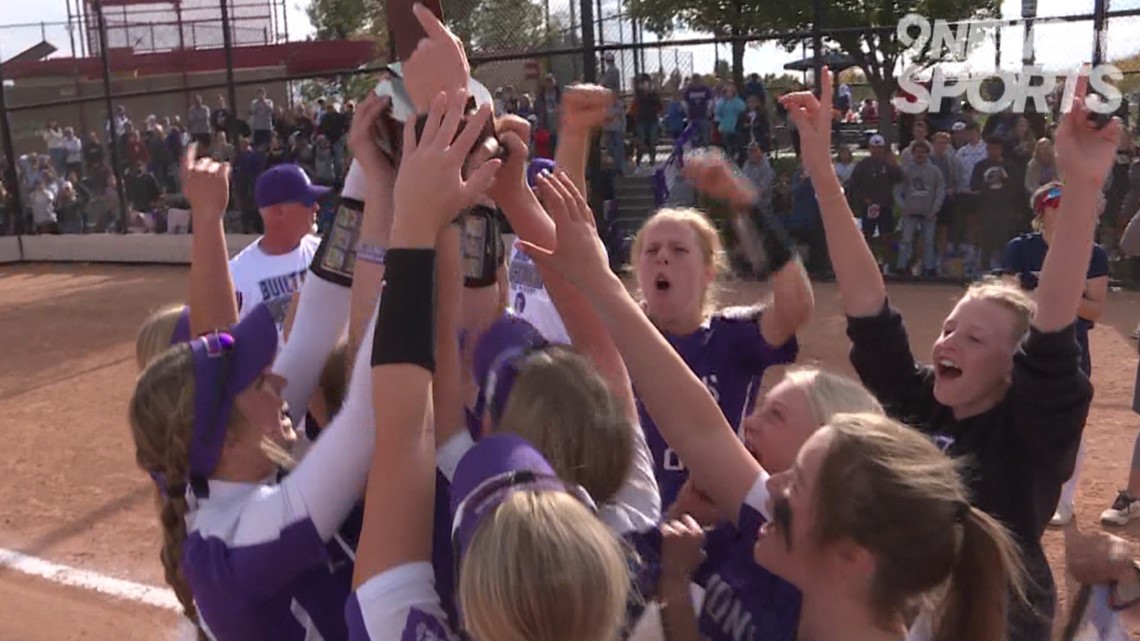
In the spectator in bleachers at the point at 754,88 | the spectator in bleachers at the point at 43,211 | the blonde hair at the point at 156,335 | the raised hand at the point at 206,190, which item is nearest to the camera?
A: the raised hand at the point at 206,190

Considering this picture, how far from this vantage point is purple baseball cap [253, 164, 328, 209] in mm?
4984

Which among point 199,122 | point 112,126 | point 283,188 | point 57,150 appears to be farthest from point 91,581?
→ point 57,150

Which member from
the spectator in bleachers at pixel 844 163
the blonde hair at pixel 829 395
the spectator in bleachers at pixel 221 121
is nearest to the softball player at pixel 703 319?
the blonde hair at pixel 829 395

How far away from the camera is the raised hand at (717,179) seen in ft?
8.71

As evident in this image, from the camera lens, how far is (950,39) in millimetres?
13922

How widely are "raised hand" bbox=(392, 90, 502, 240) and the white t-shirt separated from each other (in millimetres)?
3488

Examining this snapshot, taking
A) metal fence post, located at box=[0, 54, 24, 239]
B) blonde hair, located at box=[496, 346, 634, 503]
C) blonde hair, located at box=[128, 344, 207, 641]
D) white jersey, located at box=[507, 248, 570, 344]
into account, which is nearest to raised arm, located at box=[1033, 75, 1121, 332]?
blonde hair, located at box=[496, 346, 634, 503]

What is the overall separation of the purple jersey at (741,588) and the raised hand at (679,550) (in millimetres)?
17

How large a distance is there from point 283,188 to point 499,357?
132 inches

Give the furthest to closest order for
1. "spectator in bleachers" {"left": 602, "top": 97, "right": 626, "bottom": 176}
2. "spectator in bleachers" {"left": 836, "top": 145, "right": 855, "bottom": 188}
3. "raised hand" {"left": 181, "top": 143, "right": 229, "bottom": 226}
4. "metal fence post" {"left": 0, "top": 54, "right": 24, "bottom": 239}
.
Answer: "metal fence post" {"left": 0, "top": 54, "right": 24, "bottom": 239}
"spectator in bleachers" {"left": 602, "top": 97, "right": 626, "bottom": 176}
"spectator in bleachers" {"left": 836, "top": 145, "right": 855, "bottom": 188}
"raised hand" {"left": 181, "top": 143, "right": 229, "bottom": 226}

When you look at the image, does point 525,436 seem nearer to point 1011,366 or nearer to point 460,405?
point 460,405

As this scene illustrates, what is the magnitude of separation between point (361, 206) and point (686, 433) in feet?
2.65

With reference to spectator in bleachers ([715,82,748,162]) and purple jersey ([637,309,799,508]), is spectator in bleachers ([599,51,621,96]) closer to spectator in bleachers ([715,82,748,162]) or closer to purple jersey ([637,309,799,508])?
spectator in bleachers ([715,82,748,162])

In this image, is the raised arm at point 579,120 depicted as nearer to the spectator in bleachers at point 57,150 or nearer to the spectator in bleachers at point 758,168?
the spectator in bleachers at point 758,168
